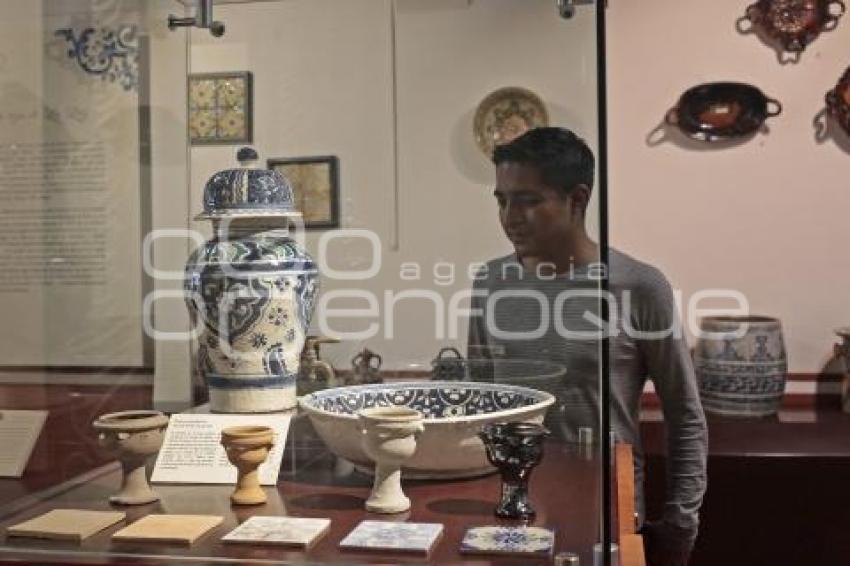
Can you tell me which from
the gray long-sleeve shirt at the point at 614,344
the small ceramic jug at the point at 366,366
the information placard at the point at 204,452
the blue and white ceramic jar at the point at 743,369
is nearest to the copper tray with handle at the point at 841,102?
the blue and white ceramic jar at the point at 743,369

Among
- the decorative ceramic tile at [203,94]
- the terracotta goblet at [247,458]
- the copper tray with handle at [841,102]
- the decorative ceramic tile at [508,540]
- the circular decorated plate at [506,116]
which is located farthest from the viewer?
the copper tray with handle at [841,102]

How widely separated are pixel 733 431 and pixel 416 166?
947 millimetres

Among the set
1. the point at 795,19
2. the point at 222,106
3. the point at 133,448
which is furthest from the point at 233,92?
the point at 795,19

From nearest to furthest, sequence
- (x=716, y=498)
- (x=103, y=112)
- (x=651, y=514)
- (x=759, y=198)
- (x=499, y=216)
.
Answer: (x=499, y=216), (x=103, y=112), (x=651, y=514), (x=716, y=498), (x=759, y=198)

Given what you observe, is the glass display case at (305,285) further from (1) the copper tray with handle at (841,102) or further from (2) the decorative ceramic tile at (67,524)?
(1) the copper tray with handle at (841,102)

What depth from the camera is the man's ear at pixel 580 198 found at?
794 millimetres

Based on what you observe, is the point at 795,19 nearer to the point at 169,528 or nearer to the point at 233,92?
the point at 233,92

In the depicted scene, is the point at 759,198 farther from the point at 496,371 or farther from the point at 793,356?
the point at 496,371

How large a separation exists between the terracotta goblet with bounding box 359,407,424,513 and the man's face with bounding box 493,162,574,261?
213 millimetres

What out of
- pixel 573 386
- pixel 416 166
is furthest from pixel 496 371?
pixel 416 166

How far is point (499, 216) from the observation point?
913 millimetres

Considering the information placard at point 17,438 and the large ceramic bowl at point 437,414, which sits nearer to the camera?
the large ceramic bowl at point 437,414

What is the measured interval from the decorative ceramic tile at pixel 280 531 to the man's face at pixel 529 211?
0.32 metres

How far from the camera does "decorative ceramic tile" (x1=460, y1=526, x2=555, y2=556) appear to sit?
65 centimetres
